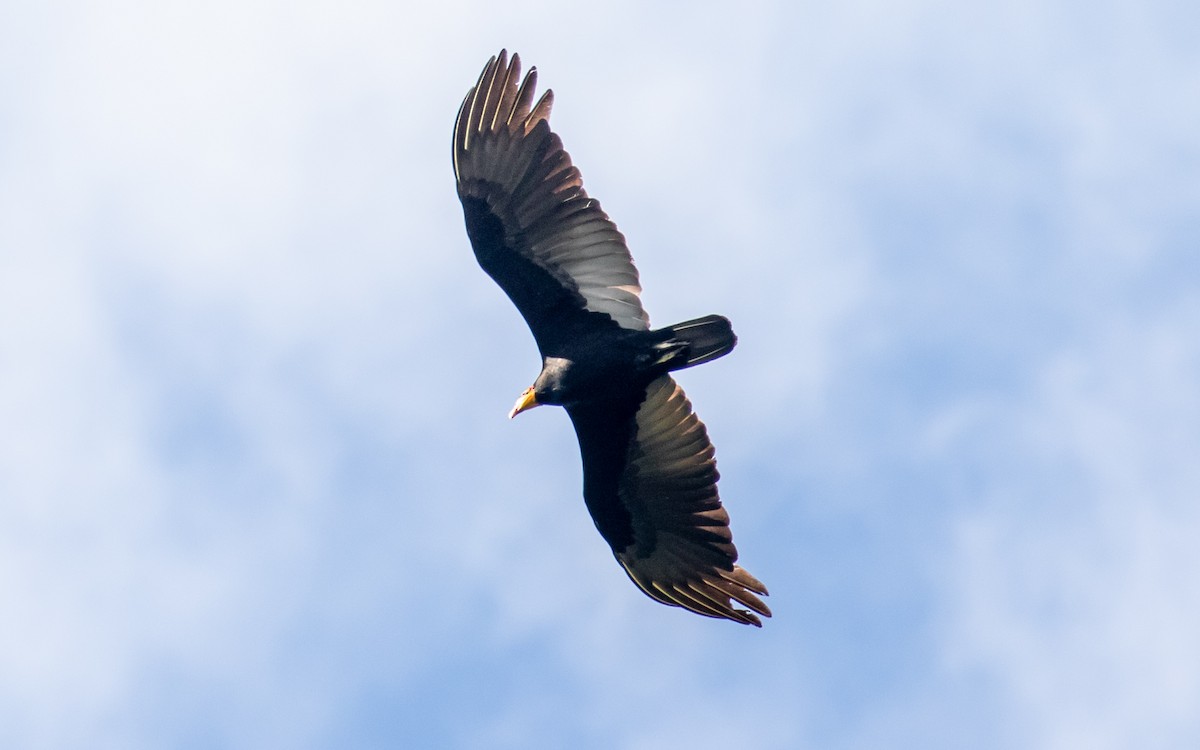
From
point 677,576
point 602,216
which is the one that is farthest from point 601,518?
point 602,216

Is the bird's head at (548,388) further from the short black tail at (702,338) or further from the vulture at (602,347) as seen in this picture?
the short black tail at (702,338)

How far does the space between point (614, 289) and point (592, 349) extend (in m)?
0.61

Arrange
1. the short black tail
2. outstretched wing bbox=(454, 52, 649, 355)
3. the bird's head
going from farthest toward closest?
Result: the bird's head → outstretched wing bbox=(454, 52, 649, 355) → the short black tail

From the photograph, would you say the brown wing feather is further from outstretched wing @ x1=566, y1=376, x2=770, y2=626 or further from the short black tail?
the short black tail

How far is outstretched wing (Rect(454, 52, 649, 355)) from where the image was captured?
583 inches

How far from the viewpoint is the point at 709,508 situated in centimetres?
1563

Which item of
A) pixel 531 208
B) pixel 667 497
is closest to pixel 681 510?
pixel 667 497

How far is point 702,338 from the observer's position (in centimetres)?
1462

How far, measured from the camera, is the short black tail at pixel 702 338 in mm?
14562

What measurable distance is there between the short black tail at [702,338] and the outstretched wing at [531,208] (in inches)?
19.6

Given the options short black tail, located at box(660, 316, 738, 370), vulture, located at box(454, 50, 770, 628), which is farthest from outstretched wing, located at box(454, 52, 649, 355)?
short black tail, located at box(660, 316, 738, 370)

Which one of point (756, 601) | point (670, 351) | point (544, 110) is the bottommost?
point (756, 601)

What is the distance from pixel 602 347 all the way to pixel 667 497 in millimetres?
1729

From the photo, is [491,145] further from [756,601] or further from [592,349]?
[756,601]
